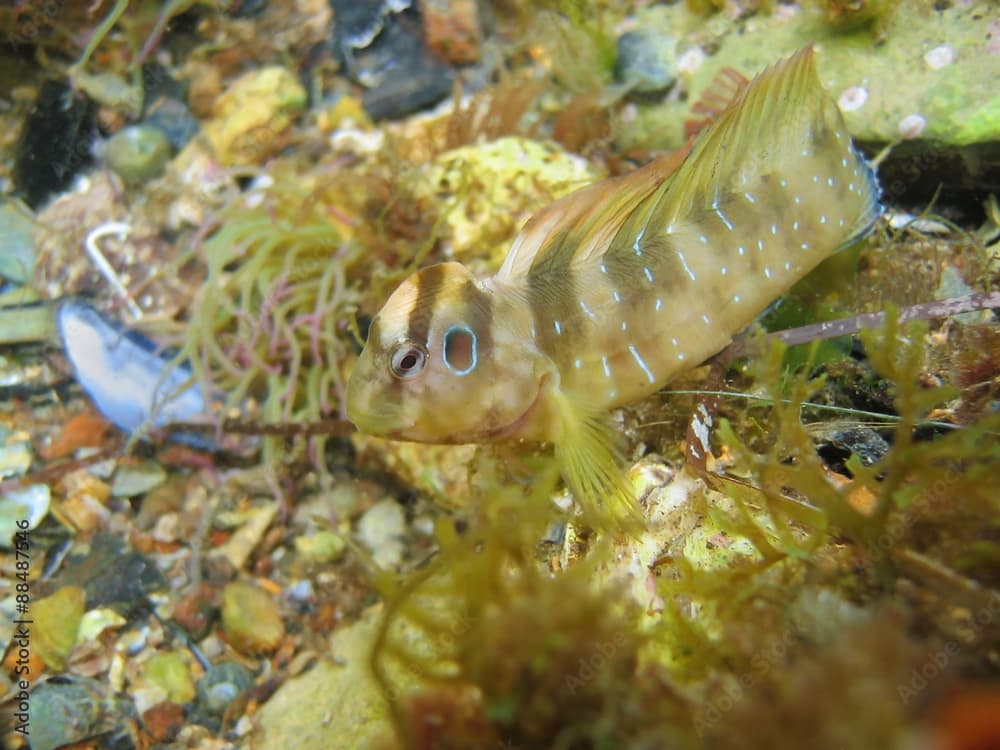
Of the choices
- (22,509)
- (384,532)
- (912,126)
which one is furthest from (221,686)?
(912,126)

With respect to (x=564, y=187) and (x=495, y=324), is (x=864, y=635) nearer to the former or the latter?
(x=495, y=324)

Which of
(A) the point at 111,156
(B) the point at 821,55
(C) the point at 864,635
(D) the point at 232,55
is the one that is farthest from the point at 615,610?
(D) the point at 232,55

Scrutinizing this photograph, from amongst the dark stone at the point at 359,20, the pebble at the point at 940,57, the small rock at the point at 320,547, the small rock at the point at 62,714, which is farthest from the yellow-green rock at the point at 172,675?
the pebble at the point at 940,57

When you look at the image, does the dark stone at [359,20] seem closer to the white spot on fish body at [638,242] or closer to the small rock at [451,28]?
the small rock at [451,28]

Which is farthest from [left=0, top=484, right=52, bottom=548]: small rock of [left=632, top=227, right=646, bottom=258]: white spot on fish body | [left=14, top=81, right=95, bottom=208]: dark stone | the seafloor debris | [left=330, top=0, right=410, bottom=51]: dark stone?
[left=330, top=0, right=410, bottom=51]: dark stone

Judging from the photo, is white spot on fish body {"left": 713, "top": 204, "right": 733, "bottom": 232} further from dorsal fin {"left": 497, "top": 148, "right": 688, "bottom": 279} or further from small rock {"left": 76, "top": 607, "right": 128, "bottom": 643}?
small rock {"left": 76, "top": 607, "right": 128, "bottom": 643}

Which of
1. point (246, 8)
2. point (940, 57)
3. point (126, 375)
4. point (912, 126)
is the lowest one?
point (126, 375)

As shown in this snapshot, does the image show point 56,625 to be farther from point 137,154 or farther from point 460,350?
point 137,154
